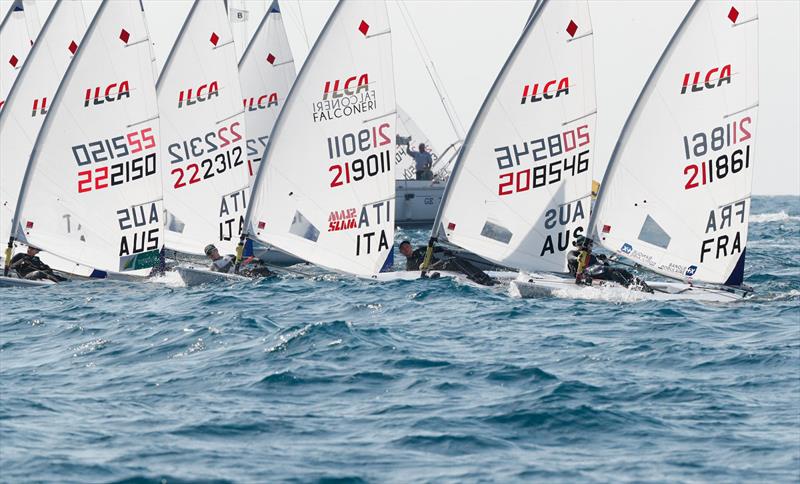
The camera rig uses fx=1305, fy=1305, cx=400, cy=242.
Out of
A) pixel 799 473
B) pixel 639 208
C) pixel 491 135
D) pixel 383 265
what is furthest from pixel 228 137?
pixel 799 473

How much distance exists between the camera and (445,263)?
28.6 m

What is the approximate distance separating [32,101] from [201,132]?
4.28 meters

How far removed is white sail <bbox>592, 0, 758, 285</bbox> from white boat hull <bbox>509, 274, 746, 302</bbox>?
1.53 ft

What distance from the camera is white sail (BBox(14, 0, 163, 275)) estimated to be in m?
28.3

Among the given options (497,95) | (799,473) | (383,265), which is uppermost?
(497,95)

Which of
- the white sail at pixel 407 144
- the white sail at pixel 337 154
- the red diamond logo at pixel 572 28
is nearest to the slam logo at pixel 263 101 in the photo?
the white sail at pixel 337 154

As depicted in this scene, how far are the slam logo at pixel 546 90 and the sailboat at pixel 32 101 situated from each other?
11072mm

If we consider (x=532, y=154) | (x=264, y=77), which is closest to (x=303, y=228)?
(x=532, y=154)

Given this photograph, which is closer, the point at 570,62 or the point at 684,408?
the point at 684,408

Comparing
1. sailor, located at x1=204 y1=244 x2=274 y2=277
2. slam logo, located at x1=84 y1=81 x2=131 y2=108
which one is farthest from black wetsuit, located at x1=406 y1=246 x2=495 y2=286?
slam logo, located at x1=84 y1=81 x2=131 y2=108

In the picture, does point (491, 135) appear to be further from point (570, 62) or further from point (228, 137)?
point (228, 137)

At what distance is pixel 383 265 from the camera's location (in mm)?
29406

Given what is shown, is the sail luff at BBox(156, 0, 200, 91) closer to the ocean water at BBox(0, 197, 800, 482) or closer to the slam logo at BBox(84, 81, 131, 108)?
the slam logo at BBox(84, 81, 131, 108)

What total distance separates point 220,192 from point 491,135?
8.89m
